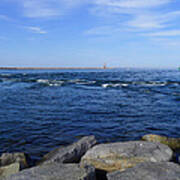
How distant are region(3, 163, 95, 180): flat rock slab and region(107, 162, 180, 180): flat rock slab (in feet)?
1.59

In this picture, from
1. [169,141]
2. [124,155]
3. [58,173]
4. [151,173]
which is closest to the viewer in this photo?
[151,173]

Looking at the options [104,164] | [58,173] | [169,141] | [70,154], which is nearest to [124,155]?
[104,164]

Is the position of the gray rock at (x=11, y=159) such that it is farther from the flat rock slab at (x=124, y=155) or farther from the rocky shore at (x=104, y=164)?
the flat rock slab at (x=124, y=155)

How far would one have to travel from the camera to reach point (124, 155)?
5223mm

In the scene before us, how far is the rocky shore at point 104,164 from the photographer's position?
13.6 ft

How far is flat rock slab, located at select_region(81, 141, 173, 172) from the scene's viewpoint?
5.09 meters

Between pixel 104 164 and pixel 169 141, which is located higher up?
pixel 104 164

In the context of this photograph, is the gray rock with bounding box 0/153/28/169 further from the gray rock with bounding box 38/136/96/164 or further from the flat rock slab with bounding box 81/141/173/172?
the flat rock slab with bounding box 81/141/173/172

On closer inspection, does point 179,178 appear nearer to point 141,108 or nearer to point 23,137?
A: point 23,137

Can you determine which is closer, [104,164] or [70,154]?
[104,164]

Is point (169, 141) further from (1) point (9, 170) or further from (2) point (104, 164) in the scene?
(1) point (9, 170)

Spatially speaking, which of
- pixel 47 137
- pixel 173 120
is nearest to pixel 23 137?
pixel 47 137

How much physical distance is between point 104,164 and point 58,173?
140cm

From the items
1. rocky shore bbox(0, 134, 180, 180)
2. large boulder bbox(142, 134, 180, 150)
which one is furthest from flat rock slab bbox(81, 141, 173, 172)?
large boulder bbox(142, 134, 180, 150)
